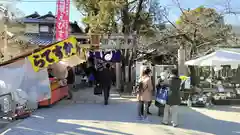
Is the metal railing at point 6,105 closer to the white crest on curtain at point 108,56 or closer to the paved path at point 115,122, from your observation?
the paved path at point 115,122

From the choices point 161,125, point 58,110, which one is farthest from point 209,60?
point 58,110

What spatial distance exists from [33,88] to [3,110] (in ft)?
6.22

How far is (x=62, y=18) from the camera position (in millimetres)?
17500

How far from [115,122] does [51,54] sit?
3707mm

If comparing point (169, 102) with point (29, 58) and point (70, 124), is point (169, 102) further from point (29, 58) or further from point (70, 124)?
point (29, 58)

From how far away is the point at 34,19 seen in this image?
102ft


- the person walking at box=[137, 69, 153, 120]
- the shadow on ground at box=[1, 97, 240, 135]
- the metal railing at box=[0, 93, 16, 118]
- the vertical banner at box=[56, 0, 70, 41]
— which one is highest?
the vertical banner at box=[56, 0, 70, 41]

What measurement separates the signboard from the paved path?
1.74 m

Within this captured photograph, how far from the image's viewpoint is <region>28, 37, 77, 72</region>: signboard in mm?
10609

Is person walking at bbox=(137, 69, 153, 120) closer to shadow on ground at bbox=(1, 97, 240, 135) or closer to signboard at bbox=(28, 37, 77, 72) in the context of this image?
shadow on ground at bbox=(1, 97, 240, 135)

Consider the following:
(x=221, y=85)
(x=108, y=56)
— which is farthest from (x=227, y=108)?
(x=108, y=56)

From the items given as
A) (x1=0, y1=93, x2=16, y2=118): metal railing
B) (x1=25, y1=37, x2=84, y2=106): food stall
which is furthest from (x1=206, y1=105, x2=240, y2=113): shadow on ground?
(x1=0, y1=93, x2=16, y2=118): metal railing

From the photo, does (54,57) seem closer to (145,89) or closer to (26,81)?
(26,81)

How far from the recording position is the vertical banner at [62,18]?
680 inches
